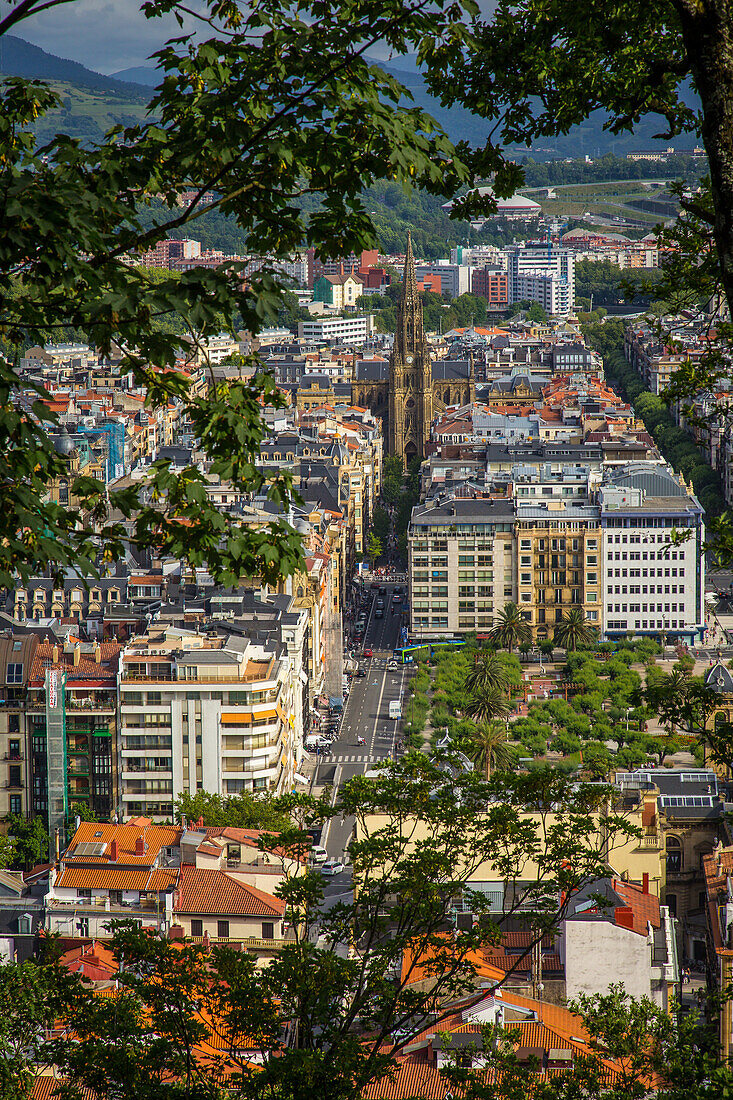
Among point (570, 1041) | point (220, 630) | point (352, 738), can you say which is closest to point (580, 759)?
point (352, 738)

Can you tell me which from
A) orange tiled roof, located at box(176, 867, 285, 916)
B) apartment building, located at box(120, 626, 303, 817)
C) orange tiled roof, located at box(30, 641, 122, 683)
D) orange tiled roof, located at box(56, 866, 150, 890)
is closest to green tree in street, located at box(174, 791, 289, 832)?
apartment building, located at box(120, 626, 303, 817)

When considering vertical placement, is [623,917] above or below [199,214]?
below

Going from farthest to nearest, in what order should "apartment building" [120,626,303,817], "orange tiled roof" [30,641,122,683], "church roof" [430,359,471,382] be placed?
"church roof" [430,359,471,382] → "orange tiled roof" [30,641,122,683] → "apartment building" [120,626,303,817]

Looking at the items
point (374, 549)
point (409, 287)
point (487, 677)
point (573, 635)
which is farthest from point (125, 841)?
point (409, 287)

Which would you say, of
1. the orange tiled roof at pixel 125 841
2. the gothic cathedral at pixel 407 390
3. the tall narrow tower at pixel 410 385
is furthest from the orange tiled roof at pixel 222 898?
the tall narrow tower at pixel 410 385

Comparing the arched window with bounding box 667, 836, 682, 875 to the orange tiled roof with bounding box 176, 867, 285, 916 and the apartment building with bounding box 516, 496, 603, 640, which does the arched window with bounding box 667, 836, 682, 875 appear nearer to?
the orange tiled roof with bounding box 176, 867, 285, 916

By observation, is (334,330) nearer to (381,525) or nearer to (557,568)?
(381,525)

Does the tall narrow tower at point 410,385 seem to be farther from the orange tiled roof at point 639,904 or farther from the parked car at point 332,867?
the orange tiled roof at point 639,904
